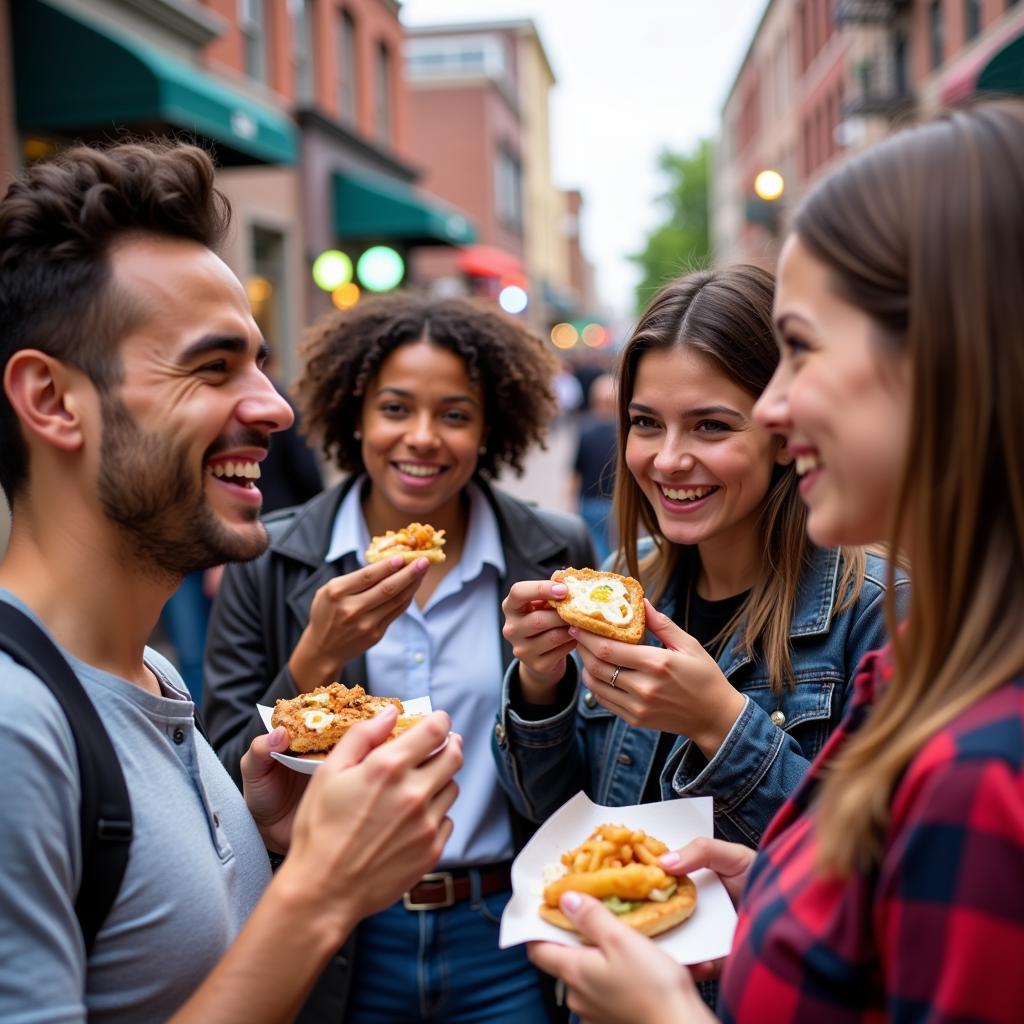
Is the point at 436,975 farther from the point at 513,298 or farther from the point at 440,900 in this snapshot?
the point at 513,298

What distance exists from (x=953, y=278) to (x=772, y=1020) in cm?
103

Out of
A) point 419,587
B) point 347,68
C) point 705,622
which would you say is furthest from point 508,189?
point 705,622

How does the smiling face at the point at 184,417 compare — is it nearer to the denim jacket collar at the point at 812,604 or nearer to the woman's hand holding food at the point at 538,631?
the woman's hand holding food at the point at 538,631

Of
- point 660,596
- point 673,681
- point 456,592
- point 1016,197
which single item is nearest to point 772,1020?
point 673,681

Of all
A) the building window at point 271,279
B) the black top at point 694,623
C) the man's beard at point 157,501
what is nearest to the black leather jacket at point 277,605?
the black top at point 694,623

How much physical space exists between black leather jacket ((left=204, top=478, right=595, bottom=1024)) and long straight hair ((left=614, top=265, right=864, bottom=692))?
0.70 meters

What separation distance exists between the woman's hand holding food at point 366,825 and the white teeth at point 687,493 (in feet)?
3.45

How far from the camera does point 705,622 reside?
9.18 ft

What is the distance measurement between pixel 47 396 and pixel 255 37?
52.8 feet

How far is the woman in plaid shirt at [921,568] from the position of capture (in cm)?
120

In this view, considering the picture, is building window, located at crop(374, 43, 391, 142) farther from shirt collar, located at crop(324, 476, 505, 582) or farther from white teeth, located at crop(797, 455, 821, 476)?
white teeth, located at crop(797, 455, 821, 476)

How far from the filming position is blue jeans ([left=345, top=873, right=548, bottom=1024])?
2.87 meters

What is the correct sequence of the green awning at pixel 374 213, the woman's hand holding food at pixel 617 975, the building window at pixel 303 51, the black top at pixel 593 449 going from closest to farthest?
the woman's hand holding food at pixel 617 975 < the black top at pixel 593 449 < the building window at pixel 303 51 < the green awning at pixel 374 213

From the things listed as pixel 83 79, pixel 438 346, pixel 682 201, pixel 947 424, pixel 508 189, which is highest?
pixel 682 201
